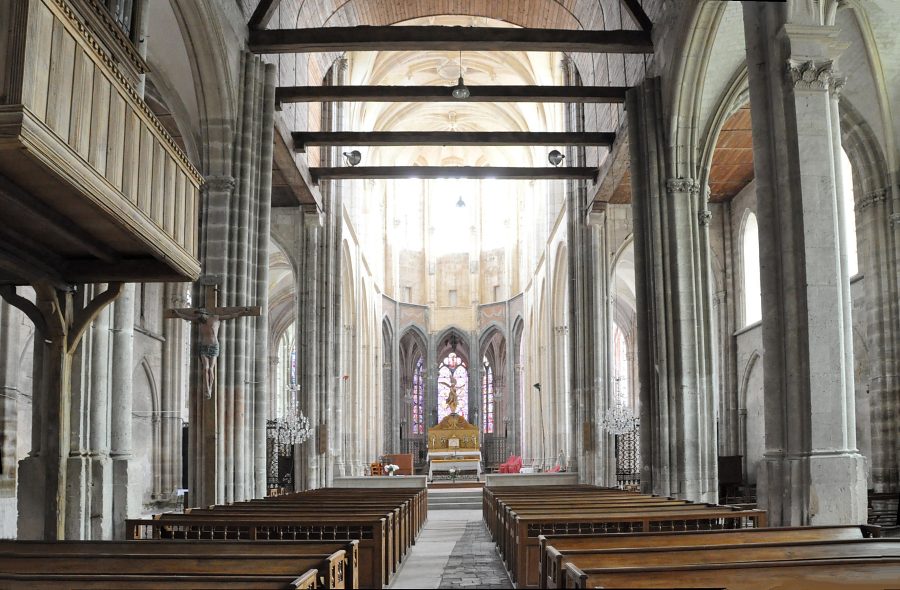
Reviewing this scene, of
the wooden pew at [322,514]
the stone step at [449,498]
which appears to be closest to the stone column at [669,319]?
the wooden pew at [322,514]

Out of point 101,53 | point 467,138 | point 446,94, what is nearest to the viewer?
point 101,53

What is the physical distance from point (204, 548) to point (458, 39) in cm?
1150

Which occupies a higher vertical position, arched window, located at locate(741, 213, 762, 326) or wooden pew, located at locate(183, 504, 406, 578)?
arched window, located at locate(741, 213, 762, 326)

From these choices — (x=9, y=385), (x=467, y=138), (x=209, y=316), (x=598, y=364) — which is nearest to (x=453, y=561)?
(x=209, y=316)

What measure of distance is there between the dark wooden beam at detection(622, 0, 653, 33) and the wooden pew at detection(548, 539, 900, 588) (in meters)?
12.0

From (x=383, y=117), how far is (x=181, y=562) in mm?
31908

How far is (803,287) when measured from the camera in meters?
8.59

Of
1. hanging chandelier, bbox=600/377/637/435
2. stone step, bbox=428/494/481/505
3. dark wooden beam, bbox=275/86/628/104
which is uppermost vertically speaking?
dark wooden beam, bbox=275/86/628/104

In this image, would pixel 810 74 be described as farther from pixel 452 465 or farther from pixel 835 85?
pixel 452 465

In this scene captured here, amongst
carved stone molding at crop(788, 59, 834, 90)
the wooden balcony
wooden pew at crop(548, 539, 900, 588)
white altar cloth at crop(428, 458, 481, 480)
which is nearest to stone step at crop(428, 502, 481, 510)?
white altar cloth at crop(428, 458, 481, 480)

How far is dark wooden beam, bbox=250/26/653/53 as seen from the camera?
50.5ft

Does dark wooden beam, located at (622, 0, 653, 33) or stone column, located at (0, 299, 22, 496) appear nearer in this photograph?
stone column, located at (0, 299, 22, 496)

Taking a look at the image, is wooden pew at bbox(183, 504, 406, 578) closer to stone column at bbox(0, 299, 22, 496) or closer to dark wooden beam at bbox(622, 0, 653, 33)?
stone column at bbox(0, 299, 22, 496)

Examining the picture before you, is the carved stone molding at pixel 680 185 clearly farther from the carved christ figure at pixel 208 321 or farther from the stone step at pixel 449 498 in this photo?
the stone step at pixel 449 498
